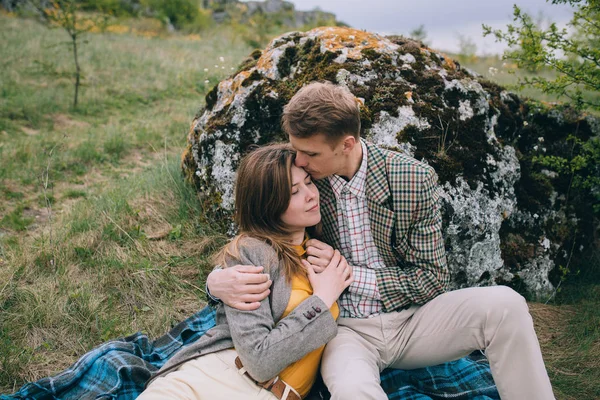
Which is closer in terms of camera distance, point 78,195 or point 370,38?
point 370,38

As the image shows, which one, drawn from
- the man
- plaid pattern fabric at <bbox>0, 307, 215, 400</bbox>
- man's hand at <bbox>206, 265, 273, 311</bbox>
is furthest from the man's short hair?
plaid pattern fabric at <bbox>0, 307, 215, 400</bbox>

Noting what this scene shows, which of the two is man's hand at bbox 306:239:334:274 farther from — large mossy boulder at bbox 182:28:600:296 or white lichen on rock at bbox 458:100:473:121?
white lichen on rock at bbox 458:100:473:121

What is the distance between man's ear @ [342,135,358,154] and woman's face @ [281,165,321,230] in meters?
0.27

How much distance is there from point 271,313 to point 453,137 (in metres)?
2.07

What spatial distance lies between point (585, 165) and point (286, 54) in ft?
8.61

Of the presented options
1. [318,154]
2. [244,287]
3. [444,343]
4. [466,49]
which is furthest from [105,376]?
[466,49]

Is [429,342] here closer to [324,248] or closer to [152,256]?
[324,248]

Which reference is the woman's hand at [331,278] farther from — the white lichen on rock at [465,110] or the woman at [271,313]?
the white lichen on rock at [465,110]

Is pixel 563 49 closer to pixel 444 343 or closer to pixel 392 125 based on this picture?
pixel 392 125

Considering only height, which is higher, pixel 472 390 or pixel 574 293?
pixel 574 293

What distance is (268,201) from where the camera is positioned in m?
2.53

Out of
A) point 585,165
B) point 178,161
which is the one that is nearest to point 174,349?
point 178,161

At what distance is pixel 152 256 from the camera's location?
3883mm

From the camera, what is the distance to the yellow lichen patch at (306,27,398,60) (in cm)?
394
